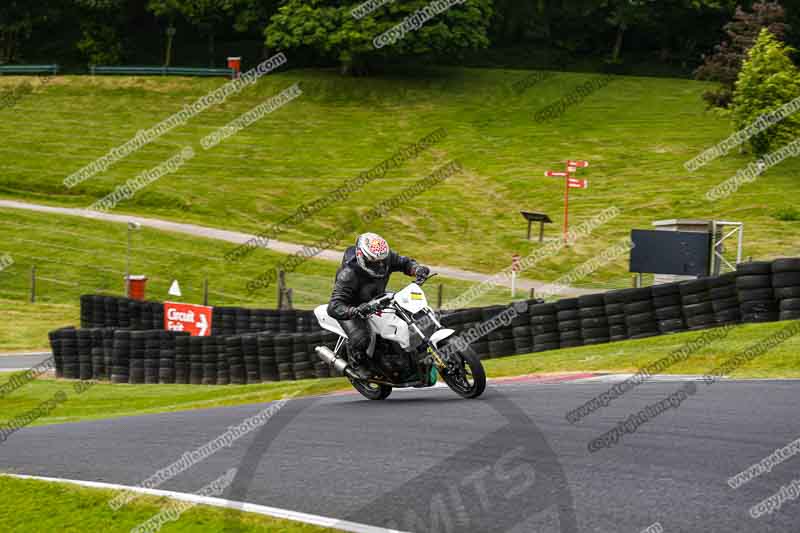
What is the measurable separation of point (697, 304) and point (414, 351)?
7285mm

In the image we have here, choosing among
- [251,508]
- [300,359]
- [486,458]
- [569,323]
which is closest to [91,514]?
[251,508]

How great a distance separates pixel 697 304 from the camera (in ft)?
57.0

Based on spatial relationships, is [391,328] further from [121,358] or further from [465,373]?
[121,358]

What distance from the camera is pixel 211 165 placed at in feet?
197

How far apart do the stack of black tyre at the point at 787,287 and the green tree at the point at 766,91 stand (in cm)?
3676

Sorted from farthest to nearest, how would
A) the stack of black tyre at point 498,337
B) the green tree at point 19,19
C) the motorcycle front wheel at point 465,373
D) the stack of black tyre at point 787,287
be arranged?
1. the green tree at point 19,19
2. the stack of black tyre at point 498,337
3. the stack of black tyre at point 787,287
4. the motorcycle front wheel at point 465,373

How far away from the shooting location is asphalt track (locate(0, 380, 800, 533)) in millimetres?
6887

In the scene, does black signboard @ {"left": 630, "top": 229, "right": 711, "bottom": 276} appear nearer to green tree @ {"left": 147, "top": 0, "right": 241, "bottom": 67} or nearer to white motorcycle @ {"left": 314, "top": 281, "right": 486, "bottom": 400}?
white motorcycle @ {"left": 314, "top": 281, "right": 486, "bottom": 400}

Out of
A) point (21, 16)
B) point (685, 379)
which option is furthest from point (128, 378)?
point (21, 16)

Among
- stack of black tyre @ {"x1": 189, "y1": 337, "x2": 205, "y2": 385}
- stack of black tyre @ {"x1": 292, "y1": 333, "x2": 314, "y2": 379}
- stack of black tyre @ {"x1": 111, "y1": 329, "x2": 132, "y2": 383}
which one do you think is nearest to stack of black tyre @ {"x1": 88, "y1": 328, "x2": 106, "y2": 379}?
stack of black tyre @ {"x1": 111, "y1": 329, "x2": 132, "y2": 383}

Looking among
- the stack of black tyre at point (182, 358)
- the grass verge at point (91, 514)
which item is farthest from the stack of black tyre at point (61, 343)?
the grass verge at point (91, 514)

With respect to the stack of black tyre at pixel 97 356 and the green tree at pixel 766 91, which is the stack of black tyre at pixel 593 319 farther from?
the green tree at pixel 766 91

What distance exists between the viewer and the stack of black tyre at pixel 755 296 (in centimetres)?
1683

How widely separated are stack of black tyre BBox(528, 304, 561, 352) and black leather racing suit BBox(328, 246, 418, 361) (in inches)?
254
